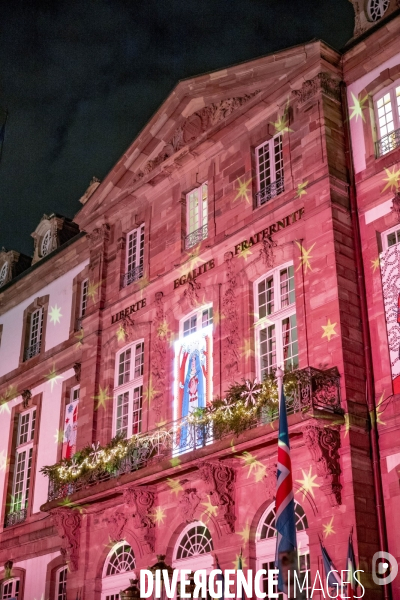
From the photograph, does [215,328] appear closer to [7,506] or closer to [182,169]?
Answer: [182,169]

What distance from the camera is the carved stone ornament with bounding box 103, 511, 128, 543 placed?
2012 cm

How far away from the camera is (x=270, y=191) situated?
2022 cm

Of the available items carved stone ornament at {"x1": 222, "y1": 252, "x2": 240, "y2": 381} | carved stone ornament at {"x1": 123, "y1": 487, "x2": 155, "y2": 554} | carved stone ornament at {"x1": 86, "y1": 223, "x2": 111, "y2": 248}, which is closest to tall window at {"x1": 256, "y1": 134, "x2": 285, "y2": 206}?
carved stone ornament at {"x1": 222, "y1": 252, "x2": 240, "y2": 381}

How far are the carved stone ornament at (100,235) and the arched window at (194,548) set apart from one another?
9.65m

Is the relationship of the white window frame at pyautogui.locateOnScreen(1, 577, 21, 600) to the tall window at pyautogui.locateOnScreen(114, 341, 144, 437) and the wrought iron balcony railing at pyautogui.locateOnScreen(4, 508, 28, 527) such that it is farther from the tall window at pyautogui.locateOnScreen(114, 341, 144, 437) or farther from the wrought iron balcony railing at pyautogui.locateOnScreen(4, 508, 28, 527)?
the tall window at pyautogui.locateOnScreen(114, 341, 144, 437)

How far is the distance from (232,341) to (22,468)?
10.6 m

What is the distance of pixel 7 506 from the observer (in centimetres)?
2628

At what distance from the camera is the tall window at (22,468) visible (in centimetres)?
2575

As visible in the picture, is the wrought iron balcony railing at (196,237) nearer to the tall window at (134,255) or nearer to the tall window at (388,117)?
the tall window at (134,255)

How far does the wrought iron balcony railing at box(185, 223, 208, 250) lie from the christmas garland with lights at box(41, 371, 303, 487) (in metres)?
4.69

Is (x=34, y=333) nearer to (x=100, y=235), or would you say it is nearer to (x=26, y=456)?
(x=26, y=456)

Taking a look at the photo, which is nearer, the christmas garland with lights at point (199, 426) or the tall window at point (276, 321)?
the christmas garland with lights at point (199, 426)

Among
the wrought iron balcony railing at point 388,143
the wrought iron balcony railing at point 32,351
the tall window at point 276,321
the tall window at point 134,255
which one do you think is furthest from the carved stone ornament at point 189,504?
the wrought iron balcony railing at point 32,351

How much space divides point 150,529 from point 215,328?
4.79 meters
